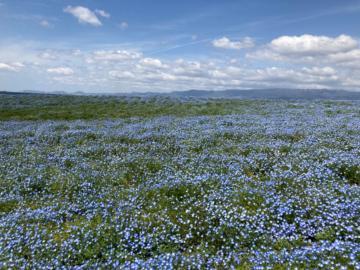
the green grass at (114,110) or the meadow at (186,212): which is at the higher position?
the green grass at (114,110)

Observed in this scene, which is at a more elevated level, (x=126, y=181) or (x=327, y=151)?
(x=327, y=151)

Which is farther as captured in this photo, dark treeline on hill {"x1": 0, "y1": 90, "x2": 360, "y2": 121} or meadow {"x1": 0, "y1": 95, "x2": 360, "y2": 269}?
dark treeline on hill {"x1": 0, "y1": 90, "x2": 360, "y2": 121}

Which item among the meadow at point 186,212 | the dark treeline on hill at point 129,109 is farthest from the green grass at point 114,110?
the meadow at point 186,212

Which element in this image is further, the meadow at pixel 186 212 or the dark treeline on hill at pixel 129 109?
the dark treeline on hill at pixel 129 109

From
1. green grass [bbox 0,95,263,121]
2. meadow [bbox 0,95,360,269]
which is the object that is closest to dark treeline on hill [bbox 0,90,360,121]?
green grass [bbox 0,95,263,121]

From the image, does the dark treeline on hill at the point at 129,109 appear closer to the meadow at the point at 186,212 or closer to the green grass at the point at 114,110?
the green grass at the point at 114,110

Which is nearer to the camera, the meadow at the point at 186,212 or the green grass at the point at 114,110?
the meadow at the point at 186,212

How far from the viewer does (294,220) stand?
5.65m

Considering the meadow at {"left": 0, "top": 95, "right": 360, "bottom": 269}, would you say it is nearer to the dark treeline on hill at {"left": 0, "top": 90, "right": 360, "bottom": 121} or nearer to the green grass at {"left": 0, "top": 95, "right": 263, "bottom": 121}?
the green grass at {"left": 0, "top": 95, "right": 263, "bottom": 121}

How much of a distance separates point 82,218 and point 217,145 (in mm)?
7584

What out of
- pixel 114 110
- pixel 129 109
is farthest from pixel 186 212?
pixel 129 109

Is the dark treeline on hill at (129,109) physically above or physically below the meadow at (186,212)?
above

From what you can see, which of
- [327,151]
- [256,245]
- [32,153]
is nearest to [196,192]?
[256,245]

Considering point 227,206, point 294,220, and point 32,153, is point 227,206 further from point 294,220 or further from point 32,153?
point 32,153
